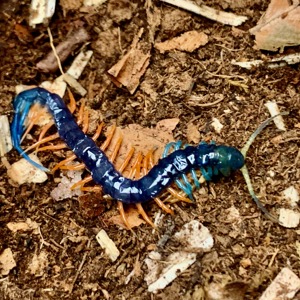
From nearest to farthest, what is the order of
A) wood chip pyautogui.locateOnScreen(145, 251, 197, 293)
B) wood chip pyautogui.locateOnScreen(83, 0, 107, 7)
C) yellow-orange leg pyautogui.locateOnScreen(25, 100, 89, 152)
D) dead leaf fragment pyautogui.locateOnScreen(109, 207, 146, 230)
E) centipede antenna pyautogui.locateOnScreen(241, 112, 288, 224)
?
wood chip pyautogui.locateOnScreen(145, 251, 197, 293) → centipede antenna pyautogui.locateOnScreen(241, 112, 288, 224) → dead leaf fragment pyautogui.locateOnScreen(109, 207, 146, 230) → yellow-orange leg pyautogui.locateOnScreen(25, 100, 89, 152) → wood chip pyautogui.locateOnScreen(83, 0, 107, 7)

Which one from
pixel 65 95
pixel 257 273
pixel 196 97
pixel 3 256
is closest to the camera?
pixel 257 273

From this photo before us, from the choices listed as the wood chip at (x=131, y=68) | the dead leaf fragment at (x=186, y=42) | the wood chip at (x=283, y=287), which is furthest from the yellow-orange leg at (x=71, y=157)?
the wood chip at (x=283, y=287)

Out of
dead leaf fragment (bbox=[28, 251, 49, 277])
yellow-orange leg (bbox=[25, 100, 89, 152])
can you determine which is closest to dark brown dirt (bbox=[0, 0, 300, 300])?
dead leaf fragment (bbox=[28, 251, 49, 277])

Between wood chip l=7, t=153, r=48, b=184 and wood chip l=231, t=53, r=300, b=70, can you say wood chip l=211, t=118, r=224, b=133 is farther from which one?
wood chip l=7, t=153, r=48, b=184

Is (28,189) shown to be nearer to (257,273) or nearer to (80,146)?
(80,146)

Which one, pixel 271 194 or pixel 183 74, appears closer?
pixel 271 194

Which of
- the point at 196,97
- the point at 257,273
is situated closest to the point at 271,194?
the point at 257,273
